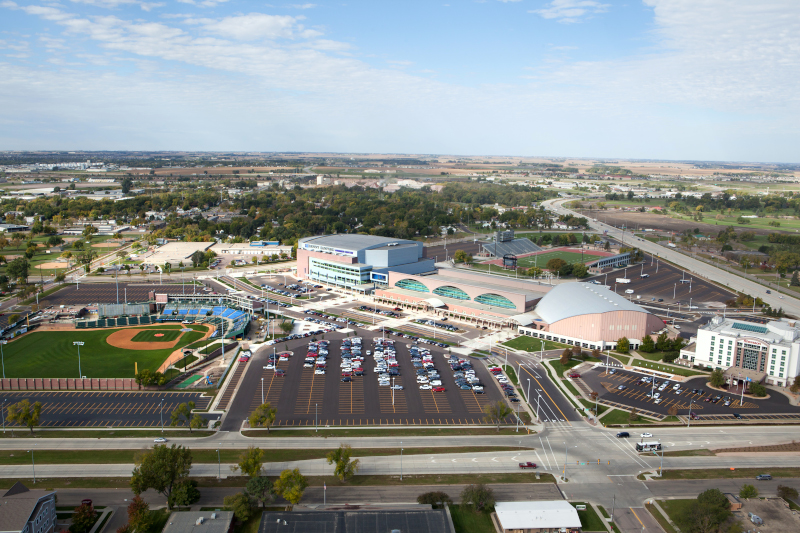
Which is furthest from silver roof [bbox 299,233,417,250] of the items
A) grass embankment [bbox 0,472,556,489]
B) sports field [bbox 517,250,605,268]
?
grass embankment [bbox 0,472,556,489]

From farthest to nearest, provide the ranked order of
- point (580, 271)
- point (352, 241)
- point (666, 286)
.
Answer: point (580, 271) < point (352, 241) < point (666, 286)

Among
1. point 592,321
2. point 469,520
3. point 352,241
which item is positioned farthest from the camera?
point 352,241

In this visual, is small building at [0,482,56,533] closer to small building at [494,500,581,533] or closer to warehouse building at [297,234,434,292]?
small building at [494,500,581,533]

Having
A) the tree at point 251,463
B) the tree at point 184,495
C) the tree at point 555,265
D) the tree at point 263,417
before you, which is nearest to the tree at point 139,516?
the tree at point 184,495

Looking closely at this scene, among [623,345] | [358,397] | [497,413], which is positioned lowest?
[358,397]

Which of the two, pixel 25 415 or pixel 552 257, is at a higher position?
pixel 552 257

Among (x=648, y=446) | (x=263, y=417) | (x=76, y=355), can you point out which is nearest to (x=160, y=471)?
(x=263, y=417)

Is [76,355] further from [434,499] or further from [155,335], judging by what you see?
[434,499]
